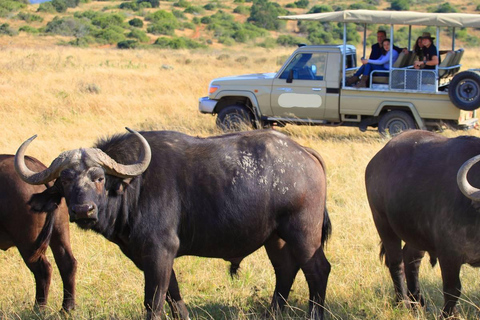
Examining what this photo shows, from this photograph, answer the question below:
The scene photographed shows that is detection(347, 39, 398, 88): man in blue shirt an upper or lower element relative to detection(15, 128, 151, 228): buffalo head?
lower

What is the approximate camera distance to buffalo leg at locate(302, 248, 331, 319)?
533 cm

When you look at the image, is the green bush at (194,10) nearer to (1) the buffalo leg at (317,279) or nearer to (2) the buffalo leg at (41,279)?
(2) the buffalo leg at (41,279)

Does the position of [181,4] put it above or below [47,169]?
below

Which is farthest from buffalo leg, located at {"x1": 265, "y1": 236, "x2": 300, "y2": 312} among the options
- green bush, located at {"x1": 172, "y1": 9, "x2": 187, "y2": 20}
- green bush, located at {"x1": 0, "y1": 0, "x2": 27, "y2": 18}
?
green bush, located at {"x1": 172, "y1": 9, "x2": 187, "y2": 20}

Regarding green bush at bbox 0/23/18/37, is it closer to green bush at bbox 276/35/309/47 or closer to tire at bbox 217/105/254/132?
green bush at bbox 276/35/309/47

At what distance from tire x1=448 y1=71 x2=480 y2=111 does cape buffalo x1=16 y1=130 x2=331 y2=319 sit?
7947 mm

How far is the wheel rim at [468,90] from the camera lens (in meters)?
12.5

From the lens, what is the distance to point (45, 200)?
504cm

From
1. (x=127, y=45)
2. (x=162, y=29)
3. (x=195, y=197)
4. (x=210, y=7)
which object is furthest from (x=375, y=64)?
(x=210, y=7)

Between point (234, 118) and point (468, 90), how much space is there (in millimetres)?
4687

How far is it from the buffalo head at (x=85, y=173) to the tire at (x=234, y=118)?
8.98m

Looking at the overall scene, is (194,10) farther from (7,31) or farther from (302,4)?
(7,31)

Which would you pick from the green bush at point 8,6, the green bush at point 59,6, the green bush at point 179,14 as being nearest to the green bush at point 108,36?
the green bush at point 8,6

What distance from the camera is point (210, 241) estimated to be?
5.26 m
